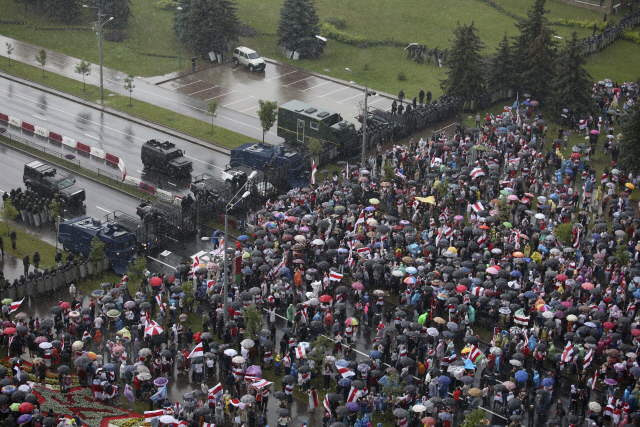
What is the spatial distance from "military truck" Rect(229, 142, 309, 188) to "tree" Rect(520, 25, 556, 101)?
25.0 m

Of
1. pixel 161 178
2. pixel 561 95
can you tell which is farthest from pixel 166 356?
pixel 561 95

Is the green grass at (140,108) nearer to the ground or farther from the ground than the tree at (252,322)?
nearer to the ground

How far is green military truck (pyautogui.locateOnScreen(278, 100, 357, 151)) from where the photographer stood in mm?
62156

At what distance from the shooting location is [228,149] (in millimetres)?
63469

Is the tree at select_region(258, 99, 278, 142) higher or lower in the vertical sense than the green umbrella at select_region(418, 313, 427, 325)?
higher

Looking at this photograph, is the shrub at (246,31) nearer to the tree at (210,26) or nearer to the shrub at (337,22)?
the tree at (210,26)

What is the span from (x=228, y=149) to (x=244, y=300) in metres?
23.6

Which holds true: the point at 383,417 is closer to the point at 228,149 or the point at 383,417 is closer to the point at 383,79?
the point at 228,149

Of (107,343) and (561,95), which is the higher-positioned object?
(561,95)

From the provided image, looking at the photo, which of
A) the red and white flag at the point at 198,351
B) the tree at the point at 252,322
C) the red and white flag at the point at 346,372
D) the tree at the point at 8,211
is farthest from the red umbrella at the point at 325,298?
the tree at the point at 8,211

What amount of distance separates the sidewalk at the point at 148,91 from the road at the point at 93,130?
4519mm

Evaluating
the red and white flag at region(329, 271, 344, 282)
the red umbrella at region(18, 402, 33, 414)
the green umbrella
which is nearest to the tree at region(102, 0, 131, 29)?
the red and white flag at region(329, 271, 344, 282)

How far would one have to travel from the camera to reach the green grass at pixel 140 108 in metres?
65.6

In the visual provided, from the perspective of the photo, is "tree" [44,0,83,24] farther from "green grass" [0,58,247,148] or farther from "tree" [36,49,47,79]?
"tree" [36,49,47,79]
